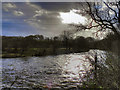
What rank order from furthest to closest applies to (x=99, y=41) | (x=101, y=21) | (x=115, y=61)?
(x=101, y=21), (x=99, y=41), (x=115, y=61)

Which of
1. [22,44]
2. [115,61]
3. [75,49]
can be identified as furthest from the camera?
[22,44]

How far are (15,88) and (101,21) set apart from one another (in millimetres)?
7158

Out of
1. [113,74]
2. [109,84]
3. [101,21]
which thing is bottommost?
[109,84]

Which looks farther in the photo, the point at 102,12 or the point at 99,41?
the point at 102,12

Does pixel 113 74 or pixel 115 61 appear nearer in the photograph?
pixel 113 74

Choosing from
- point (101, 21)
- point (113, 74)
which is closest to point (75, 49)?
point (113, 74)

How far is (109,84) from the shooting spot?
3162 mm

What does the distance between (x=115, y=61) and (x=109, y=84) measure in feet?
2.48

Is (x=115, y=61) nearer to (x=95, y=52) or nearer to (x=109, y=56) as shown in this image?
(x=109, y=56)

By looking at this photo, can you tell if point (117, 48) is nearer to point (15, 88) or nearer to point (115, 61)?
point (115, 61)

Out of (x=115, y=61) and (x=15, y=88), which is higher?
(x=115, y=61)

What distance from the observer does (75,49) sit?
190 inches

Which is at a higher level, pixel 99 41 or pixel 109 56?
pixel 99 41

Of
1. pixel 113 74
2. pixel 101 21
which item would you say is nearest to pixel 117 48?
pixel 113 74
